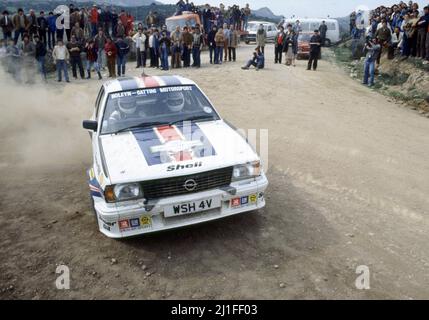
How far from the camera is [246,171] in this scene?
451 cm

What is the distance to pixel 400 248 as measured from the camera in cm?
440

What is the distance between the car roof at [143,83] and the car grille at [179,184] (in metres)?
2.00

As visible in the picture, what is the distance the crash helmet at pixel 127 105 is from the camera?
527 centimetres

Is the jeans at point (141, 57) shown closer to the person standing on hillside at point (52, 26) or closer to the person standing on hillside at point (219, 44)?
A: the person standing on hillside at point (219, 44)

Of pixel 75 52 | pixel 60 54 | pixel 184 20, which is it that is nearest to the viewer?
pixel 60 54

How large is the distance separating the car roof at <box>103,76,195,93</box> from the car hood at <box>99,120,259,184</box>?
3.03ft

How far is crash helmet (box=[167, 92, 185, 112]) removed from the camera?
213 inches

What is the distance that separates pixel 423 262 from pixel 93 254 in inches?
144

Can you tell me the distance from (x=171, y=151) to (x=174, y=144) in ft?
0.60

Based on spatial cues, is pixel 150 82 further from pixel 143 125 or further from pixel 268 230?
pixel 268 230

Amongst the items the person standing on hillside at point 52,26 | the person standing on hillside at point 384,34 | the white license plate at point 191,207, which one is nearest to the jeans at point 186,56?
the person standing on hillside at point 52,26

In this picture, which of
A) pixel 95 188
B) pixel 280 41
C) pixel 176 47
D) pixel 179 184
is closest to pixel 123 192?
pixel 95 188
